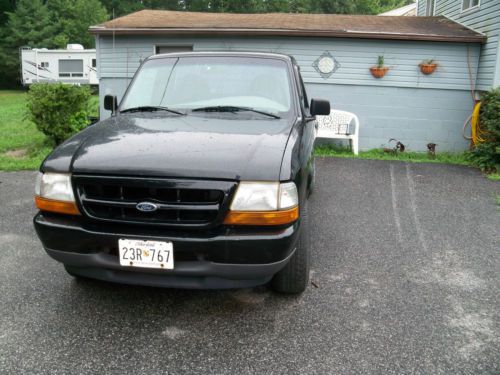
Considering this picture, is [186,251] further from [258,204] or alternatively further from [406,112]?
[406,112]

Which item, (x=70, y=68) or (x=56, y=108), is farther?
(x=70, y=68)

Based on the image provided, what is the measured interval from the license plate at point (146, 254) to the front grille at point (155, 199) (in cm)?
12

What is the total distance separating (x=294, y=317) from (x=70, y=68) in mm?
23684

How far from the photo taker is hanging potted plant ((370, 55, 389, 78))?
971 centimetres

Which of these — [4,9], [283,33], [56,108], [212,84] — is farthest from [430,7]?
[4,9]

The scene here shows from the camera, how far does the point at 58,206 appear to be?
105 inches

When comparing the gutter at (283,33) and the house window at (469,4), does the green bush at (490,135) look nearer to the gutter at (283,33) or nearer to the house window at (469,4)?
the gutter at (283,33)

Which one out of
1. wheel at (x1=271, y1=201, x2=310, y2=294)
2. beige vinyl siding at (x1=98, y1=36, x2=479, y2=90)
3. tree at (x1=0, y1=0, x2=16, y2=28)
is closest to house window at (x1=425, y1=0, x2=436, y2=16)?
beige vinyl siding at (x1=98, y1=36, x2=479, y2=90)

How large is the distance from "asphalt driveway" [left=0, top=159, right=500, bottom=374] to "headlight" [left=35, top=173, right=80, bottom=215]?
77 cm

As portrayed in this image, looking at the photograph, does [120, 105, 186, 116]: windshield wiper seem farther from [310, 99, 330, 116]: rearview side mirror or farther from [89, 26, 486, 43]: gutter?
[89, 26, 486, 43]: gutter

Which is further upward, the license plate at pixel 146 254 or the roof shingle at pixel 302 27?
the roof shingle at pixel 302 27

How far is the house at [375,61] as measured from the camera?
378 inches

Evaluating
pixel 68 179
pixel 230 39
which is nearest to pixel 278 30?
pixel 230 39

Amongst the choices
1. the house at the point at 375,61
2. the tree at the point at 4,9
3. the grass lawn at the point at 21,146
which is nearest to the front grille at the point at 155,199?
the grass lawn at the point at 21,146
